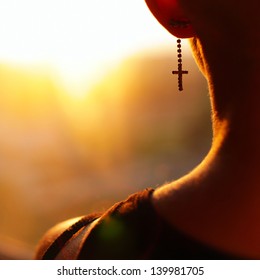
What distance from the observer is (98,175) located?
8.95 meters

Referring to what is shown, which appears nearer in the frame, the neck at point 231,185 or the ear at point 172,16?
the neck at point 231,185

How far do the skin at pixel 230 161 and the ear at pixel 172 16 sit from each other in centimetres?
5

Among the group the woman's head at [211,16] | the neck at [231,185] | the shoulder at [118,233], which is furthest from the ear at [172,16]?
the shoulder at [118,233]

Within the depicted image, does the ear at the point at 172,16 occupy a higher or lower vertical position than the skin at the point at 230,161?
higher

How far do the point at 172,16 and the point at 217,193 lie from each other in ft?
1.42

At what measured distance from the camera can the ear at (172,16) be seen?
3.51 ft

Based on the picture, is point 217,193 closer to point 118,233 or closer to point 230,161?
point 230,161

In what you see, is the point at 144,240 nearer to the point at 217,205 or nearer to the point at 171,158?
the point at 217,205

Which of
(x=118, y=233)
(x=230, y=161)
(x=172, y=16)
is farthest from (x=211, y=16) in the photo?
(x=118, y=233)

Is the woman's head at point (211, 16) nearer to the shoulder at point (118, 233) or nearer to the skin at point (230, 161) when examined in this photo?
the skin at point (230, 161)

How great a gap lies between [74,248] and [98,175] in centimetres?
792

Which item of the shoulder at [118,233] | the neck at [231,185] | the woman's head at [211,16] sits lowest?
the shoulder at [118,233]

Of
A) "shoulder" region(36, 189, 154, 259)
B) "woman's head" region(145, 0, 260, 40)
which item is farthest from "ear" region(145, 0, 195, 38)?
"shoulder" region(36, 189, 154, 259)
